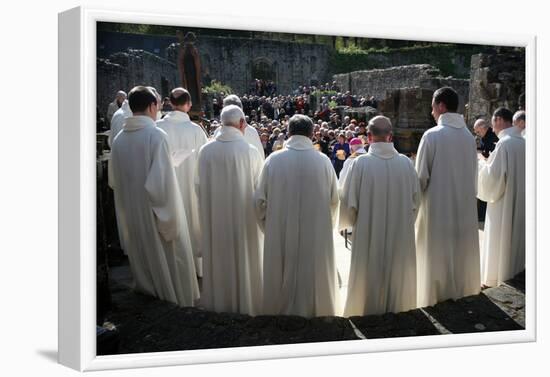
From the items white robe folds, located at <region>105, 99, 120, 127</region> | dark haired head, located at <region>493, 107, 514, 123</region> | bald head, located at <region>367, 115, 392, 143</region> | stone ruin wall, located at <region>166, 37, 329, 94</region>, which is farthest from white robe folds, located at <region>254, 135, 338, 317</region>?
dark haired head, located at <region>493, 107, 514, 123</region>

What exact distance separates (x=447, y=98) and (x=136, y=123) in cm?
301

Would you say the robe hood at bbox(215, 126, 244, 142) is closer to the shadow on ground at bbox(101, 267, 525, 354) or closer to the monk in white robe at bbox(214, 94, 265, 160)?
the monk in white robe at bbox(214, 94, 265, 160)

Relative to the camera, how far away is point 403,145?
266 inches

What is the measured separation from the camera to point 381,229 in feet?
20.9

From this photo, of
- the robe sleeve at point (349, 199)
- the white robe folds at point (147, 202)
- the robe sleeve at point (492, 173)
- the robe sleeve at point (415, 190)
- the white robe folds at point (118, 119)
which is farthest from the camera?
the robe sleeve at point (492, 173)

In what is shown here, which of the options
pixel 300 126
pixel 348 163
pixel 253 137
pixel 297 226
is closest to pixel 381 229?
pixel 348 163

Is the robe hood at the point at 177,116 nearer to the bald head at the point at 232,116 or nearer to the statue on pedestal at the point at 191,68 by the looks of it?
the statue on pedestal at the point at 191,68

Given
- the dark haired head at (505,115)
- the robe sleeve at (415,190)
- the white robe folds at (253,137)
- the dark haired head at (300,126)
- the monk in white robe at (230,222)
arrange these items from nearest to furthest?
the dark haired head at (300,126) < the monk in white robe at (230,222) < the robe sleeve at (415,190) < the white robe folds at (253,137) < the dark haired head at (505,115)

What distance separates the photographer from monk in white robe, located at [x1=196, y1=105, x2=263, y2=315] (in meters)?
6.17

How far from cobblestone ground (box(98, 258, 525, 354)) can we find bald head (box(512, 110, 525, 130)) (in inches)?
70.6

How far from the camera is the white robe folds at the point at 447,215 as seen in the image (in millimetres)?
6617

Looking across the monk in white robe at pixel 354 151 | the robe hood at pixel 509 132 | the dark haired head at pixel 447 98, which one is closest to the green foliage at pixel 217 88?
the monk in white robe at pixel 354 151

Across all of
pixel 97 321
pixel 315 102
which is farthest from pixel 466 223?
pixel 97 321

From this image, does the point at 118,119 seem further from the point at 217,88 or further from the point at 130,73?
the point at 217,88
